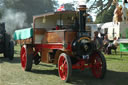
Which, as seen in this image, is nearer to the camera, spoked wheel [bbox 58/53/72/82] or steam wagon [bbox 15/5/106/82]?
spoked wheel [bbox 58/53/72/82]

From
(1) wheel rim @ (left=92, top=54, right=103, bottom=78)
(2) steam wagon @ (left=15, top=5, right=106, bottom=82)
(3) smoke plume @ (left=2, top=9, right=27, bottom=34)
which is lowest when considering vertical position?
(1) wheel rim @ (left=92, top=54, right=103, bottom=78)

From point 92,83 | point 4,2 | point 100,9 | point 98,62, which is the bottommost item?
point 92,83

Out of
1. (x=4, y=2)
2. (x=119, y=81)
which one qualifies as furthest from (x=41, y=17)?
(x=4, y=2)

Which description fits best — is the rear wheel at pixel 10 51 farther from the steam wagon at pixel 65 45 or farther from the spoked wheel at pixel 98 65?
the spoked wheel at pixel 98 65

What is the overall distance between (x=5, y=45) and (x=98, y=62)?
6.60 m

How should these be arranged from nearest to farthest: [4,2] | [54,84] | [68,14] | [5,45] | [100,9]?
[54,84]
[68,14]
[5,45]
[100,9]
[4,2]

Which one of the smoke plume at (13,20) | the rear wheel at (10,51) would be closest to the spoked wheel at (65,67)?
the rear wheel at (10,51)

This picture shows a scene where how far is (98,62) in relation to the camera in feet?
21.3

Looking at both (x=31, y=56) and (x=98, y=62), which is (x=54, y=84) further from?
(x=31, y=56)

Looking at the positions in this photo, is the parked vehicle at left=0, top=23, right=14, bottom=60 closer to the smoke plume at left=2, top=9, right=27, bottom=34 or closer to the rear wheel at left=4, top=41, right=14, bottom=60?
the rear wheel at left=4, top=41, right=14, bottom=60

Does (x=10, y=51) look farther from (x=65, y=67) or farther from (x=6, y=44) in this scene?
(x=65, y=67)

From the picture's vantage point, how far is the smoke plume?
42594 mm

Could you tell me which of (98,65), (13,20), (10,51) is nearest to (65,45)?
(98,65)

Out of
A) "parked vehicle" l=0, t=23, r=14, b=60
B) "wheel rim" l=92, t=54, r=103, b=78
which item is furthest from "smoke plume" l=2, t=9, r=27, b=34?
"wheel rim" l=92, t=54, r=103, b=78
